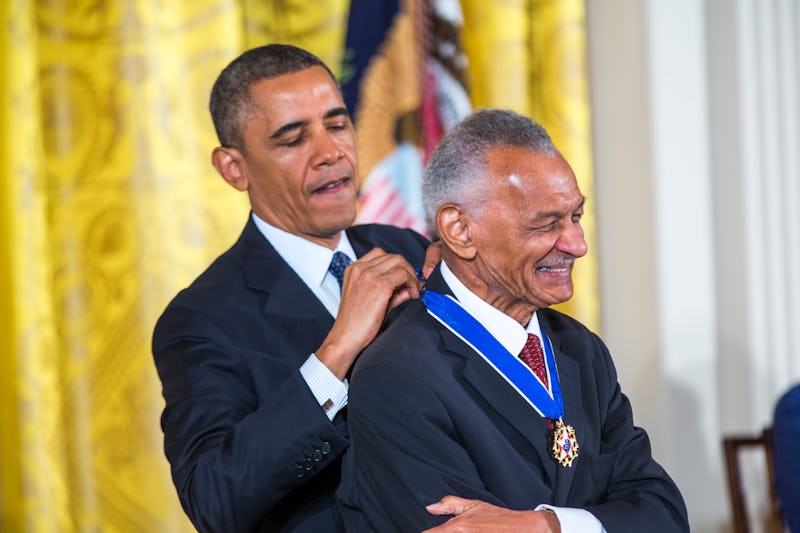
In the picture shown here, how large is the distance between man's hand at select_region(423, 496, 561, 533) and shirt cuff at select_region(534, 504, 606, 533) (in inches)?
0.4

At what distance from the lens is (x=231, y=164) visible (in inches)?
78.3

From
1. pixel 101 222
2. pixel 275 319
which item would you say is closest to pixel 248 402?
pixel 275 319

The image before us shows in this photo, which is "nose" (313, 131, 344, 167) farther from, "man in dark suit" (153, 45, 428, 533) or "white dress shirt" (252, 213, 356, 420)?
"white dress shirt" (252, 213, 356, 420)

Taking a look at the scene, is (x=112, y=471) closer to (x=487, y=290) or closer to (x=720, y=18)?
(x=487, y=290)

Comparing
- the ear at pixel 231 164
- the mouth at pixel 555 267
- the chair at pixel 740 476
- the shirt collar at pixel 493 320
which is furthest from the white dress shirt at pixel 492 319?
the chair at pixel 740 476

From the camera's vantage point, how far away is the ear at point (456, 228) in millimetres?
1613

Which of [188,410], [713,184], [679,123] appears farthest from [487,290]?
[713,184]

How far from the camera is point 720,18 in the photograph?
369 cm

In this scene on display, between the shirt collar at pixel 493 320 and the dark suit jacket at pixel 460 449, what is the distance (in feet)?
0.13

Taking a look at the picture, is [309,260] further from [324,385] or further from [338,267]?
[324,385]

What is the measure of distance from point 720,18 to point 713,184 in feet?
1.78

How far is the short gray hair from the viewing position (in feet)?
5.18

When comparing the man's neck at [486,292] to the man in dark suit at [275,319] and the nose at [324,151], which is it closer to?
the man in dark suit at [275,319]

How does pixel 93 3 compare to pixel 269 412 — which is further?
pixel 93 3
